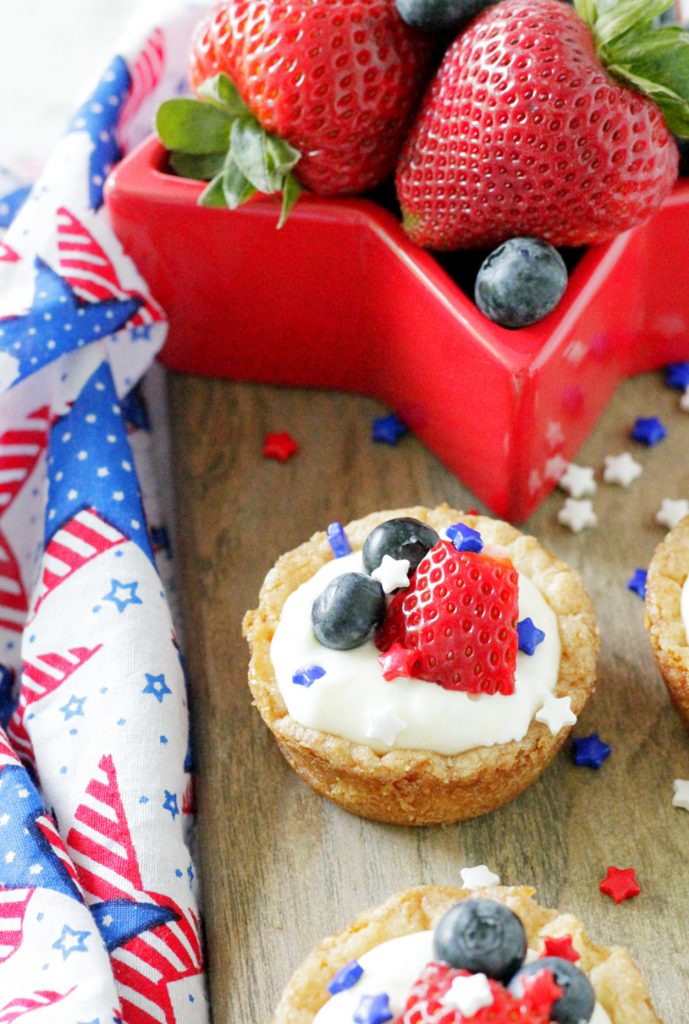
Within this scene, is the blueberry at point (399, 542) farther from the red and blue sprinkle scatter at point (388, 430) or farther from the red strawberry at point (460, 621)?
the red and blue sprinkle scatter at point (388, 430)

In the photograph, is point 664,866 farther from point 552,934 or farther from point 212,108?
point 212,108

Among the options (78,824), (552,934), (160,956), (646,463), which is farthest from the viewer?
(646,463)

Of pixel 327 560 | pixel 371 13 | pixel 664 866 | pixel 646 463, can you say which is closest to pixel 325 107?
pixel 371 13

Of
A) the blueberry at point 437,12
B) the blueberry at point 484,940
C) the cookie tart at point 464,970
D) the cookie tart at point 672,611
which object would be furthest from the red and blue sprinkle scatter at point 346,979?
the blueberry at point 437,12

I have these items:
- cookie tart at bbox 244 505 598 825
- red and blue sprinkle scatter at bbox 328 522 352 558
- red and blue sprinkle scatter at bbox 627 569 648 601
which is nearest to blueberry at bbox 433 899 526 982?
cookie tart at bbox 244 505 598 825

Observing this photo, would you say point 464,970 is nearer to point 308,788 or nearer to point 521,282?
point 308,788

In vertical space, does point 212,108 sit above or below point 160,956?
above
